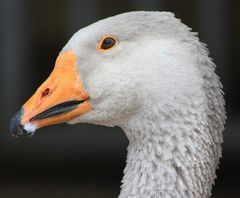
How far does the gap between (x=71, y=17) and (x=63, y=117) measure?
7644 millimetres

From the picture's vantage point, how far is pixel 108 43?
4.05 metres

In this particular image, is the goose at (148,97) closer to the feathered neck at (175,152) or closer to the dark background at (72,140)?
the feathered neck at (175,152)

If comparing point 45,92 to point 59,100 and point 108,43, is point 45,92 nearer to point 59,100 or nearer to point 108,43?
point 59,100

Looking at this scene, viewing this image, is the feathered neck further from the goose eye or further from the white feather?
the goose eye

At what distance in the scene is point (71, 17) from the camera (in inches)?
455

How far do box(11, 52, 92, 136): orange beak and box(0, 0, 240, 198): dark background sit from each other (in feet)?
21.2

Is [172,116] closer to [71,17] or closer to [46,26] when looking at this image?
[71,17]

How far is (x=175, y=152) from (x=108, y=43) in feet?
2.24

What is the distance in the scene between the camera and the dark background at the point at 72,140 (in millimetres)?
10688

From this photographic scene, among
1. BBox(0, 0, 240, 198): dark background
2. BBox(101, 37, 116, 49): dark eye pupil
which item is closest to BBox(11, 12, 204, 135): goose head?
BBox(101, 37, 116, 49): dark eye pupil

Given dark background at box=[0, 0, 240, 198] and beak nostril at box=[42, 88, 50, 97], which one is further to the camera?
dark background at box=[0, 0, 240, 198]

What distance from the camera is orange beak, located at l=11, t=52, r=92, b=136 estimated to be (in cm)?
396

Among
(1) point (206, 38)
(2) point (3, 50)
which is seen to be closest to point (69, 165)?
(2) point (3, 50)

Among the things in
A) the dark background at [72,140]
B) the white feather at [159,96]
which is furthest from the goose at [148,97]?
the dark background at [72,140]
